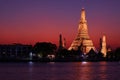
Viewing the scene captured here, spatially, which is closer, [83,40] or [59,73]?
[59,73]

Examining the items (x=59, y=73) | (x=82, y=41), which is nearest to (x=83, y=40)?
(x=82, y=41)

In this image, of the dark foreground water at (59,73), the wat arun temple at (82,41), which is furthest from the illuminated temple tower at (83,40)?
the dark foreground water at (59,73)

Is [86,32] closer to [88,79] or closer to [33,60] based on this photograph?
[33,60]

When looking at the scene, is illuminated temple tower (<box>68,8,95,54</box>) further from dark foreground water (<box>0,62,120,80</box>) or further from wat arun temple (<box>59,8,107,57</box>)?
dark foreground water (<box>0,62,120,80</box>)

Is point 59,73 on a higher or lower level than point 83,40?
lower

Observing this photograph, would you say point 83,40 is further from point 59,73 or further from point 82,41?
point 59,73

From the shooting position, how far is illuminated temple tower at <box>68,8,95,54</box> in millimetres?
188100

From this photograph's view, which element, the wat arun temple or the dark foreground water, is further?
the wat arun temple

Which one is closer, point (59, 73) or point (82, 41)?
point (59, 73)

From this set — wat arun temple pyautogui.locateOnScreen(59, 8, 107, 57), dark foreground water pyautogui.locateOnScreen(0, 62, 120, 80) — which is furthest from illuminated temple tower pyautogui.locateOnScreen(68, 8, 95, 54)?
dark foreground water pyautogui.locateOnScreen(0, 62, 120, 80)

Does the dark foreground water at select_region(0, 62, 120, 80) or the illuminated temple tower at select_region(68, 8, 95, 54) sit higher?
the illuminated temple tower at select_region(68, 8, 95, 54)

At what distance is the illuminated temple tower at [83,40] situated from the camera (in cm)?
18810

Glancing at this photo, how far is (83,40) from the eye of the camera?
188m

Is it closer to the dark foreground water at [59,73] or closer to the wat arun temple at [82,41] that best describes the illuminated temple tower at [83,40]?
the wat arun temple at [82,41]
